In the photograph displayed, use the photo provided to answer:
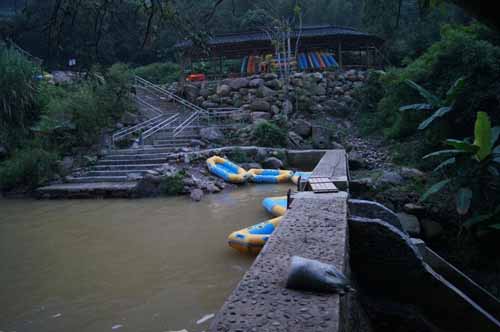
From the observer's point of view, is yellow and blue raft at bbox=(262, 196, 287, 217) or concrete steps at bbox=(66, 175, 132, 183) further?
concrete steps at bbox=(66, 175, 132, 183)

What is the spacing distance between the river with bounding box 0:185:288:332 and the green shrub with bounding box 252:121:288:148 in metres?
4.29

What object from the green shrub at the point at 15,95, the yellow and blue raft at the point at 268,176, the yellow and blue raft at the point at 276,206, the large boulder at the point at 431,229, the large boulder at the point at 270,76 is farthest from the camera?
the large boulder at the point at 270,76

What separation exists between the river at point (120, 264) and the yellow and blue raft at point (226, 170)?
4.60ft

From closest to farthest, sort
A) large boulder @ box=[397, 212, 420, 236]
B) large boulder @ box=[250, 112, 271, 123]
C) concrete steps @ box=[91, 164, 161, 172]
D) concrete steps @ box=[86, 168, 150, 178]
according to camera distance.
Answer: large boulder @ box=[397, 212, 420, 236] → concrete steps @ box=[86, 168, 150, 178] → concrete steps @ box=[91, 164, 161, 172] → large boulder @ box=[250, 112, 271, 123]

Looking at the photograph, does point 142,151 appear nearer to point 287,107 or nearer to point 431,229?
point 287,107

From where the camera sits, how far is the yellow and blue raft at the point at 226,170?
29.8 ft

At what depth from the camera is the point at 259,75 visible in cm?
1645

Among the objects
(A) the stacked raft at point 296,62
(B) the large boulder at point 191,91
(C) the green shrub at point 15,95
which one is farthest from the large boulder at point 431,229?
(B) the large boulder at point 191,91

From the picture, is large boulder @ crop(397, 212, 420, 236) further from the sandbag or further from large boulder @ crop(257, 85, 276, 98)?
large boulder @ crop(257, 85, 276, 98)

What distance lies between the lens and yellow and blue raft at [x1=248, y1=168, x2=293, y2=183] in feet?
30.2

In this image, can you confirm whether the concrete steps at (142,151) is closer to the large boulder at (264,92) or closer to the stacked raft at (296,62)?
the large boulder at (264,92)

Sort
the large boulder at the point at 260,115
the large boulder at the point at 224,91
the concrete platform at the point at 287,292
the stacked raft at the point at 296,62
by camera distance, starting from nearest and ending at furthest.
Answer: the concrete platform at the point at 287,292
the large boulder at the point at 260,115
the large boulder at the point at 224,91
the stacked raft at the point at 296,62

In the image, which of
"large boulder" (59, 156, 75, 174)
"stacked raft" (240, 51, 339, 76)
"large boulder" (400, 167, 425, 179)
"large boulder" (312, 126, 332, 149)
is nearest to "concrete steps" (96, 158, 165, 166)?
"large boulder" (59, 156, 75, 174)

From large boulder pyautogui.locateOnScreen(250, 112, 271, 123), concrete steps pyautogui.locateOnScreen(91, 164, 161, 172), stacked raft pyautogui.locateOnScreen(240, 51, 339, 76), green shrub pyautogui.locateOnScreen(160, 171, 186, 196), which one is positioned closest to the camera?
green shrub pyautogui.locateOnScreen(160, 171, 186, 196)
